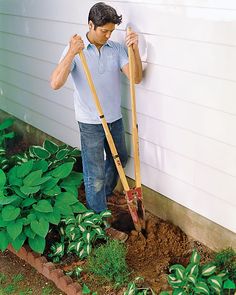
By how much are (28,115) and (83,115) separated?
222 cm

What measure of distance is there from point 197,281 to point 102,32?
1.90 metres

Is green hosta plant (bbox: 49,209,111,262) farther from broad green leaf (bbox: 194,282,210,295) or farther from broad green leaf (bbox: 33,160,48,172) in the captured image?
broad green leaf (bbox: 194,282,210,295)

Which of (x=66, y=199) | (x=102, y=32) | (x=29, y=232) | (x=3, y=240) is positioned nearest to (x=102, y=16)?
(x=102, y=32)

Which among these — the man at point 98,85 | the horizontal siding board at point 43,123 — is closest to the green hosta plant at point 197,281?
the man at point 98,85

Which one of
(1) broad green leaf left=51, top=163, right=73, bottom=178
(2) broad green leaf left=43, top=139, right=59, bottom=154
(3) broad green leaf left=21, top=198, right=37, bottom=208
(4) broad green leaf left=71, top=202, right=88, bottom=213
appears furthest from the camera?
(2) broad green leaf left=43, top=139, right=59, bottom=154

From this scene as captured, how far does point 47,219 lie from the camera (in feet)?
15.0

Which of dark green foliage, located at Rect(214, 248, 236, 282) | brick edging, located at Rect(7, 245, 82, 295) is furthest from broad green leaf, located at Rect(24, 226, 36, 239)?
dark green foliage, located at Rect(214, 248, 236, 282)

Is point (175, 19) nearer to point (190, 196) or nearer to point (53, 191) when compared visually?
point (190, 196)

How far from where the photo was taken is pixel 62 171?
4.93 meters

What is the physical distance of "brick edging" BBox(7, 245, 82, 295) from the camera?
4.18 meters

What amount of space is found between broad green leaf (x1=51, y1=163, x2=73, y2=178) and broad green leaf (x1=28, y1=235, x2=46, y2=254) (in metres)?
0.61

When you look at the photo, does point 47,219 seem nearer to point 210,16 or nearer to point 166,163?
point 166,163

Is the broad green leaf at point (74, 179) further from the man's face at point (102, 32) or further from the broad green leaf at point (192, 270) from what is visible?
the broad green leaf at point (192, 270)

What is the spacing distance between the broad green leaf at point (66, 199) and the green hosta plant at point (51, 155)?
21.0 inches
